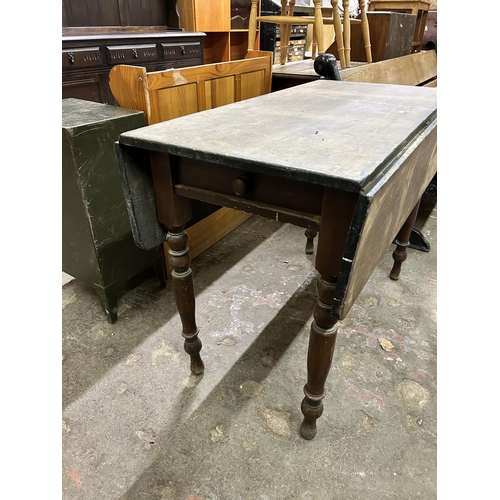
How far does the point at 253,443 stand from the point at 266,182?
80 cm

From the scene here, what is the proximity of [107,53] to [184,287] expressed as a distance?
86.9 inches

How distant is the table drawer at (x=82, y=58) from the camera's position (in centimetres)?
240

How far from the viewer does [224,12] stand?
3.62 meters

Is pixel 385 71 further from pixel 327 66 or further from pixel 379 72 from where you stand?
pixel 327 66

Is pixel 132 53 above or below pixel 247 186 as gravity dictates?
above

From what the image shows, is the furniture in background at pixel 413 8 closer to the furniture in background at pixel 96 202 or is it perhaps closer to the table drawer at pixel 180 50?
the table drawer at pixel 180 50

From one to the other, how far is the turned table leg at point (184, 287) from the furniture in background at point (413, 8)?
190 inches

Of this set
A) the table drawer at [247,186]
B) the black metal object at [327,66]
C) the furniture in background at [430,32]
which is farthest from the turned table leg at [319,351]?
the furniture in background at [430,32]

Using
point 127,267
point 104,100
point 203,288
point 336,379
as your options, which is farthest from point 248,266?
point 104,100

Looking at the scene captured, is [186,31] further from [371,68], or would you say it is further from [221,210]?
[221,210]

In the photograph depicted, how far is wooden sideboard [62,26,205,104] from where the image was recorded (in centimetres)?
246

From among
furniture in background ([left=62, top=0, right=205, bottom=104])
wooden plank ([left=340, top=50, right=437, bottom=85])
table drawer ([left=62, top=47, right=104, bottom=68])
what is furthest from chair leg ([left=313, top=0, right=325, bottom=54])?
table drawer ([left=62, top=47, right=104, bottom=68])

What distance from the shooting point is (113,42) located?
2674mm

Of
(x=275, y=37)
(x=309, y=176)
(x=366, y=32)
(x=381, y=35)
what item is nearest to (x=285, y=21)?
(x=366, y=32)
